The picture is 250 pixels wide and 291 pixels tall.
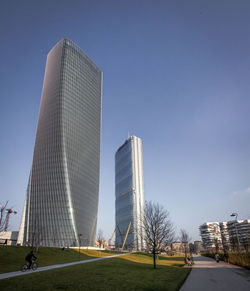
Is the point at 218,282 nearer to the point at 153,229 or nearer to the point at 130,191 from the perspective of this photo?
the point at 153,229

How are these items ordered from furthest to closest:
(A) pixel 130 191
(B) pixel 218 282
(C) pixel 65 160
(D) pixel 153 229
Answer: (A) pixel 130 191, (C) pixel 65 160, (D) pixel 153 229, (B) pixel 218 282

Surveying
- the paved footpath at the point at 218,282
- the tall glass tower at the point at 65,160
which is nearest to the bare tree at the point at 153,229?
the paved footpath at the point at 218,282

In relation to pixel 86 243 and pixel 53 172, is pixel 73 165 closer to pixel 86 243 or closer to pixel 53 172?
pixel 53 172

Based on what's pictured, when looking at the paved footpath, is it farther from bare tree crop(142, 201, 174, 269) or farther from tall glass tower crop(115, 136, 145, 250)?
tall glass tower crop(115, 136, 145, 250)

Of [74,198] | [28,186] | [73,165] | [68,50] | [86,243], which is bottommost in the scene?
[86,243]

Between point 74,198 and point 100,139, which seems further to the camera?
point 100,139

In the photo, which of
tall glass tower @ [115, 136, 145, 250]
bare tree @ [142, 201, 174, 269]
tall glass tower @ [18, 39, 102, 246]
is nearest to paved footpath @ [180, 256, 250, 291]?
bare tree @ [142, 201, 174, 269]

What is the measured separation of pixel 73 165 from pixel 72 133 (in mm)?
16943

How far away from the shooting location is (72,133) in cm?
Answer: 11562

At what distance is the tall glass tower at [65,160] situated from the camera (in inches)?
4087

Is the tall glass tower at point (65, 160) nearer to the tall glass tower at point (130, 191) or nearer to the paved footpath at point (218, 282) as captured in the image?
the tall glass tower at point (130, 191)

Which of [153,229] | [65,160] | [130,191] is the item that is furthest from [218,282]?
[130,191]

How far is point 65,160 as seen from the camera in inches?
4215

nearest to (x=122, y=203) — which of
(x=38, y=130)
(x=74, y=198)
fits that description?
(x=74, y=198)
